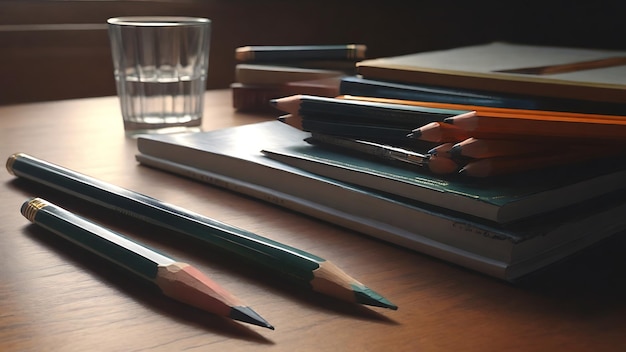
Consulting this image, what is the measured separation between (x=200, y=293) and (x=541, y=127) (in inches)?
8.1

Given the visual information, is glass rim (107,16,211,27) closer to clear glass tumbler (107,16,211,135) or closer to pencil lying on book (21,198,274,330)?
clear glass tumbler (107,16,211,135)

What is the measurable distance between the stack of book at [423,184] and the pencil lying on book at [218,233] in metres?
0.08

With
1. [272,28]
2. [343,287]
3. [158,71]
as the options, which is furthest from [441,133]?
[272,28]

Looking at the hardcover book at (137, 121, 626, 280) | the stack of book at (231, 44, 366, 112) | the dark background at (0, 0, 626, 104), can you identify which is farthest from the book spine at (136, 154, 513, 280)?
the dark background at (0, 0, 626, 104)

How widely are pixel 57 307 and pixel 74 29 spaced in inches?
37.1

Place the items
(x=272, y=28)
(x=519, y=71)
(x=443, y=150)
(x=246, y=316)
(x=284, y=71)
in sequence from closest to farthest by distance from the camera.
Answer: (x=246, y=316), (x=443, y=150), (x=519, y=71), (x=284, y=71), (x=272, y=28)

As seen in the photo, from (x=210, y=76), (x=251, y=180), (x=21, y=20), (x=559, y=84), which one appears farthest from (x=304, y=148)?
(x=210, y=76)

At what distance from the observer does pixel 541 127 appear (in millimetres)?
397

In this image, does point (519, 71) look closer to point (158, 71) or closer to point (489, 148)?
point (489, 148)

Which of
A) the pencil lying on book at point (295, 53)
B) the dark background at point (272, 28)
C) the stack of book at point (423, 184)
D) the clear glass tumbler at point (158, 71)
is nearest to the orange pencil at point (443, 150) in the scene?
the stack of book at point (423, 184)

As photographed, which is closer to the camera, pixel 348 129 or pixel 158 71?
pixel 348 129

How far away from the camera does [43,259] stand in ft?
1.32

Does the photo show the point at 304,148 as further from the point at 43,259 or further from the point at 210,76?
the point at 210,76

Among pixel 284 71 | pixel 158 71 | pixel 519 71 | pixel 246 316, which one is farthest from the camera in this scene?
pixel 284 71
